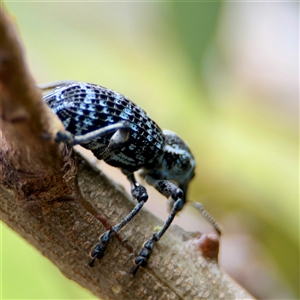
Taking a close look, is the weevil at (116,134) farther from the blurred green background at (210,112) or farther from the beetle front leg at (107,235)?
the blurred green background at (210,112)

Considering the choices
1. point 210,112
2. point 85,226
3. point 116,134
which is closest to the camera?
point 85,226

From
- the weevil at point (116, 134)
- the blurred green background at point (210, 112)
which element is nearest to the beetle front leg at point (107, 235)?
the weevil at point (116, 134)

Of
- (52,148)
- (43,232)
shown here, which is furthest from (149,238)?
(52,148)

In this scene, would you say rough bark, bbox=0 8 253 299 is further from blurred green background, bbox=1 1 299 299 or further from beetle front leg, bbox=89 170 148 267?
blurred green background, bbox=1 1 299 299

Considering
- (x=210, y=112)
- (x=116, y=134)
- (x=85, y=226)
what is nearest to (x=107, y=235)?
(x=85, y=226)

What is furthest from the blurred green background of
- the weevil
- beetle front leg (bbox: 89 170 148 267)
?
beetle front leg (bbox: 89 170 148 267)

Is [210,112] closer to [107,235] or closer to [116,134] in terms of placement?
[116,134]
